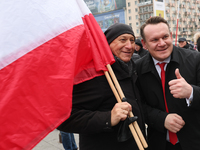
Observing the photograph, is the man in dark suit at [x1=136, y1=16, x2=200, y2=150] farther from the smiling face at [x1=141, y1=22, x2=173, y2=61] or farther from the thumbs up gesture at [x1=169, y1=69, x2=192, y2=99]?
the thumbs up gesture at [x1=169, y1=69, x2=192, y2=99]

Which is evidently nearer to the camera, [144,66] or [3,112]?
[3,112]

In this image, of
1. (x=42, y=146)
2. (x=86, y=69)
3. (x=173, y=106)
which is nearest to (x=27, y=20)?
(x=86, y=69)

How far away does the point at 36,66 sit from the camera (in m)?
1.73

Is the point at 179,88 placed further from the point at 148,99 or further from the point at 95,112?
the point at 95,112

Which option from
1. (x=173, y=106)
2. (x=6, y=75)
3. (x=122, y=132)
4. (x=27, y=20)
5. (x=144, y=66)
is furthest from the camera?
(x=144, y=66)

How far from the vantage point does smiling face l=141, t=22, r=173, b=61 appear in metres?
2.29

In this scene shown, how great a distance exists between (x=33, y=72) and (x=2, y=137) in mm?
535

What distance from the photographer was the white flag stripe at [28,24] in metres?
1.64

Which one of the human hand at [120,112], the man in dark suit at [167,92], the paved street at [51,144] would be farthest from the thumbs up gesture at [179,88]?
the paved street at [51,144]

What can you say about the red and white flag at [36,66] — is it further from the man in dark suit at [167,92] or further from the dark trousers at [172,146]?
the dark trousers at [172,146]

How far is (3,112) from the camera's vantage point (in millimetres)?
1514

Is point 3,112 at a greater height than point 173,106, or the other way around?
point 3,112

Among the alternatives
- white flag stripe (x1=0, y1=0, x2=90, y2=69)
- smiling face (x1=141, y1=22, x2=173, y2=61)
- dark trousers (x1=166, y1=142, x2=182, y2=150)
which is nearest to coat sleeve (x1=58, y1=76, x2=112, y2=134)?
white flag stripe (x1=0, y1=0, x2=90, y2=69)

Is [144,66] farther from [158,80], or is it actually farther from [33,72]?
[33,72]
